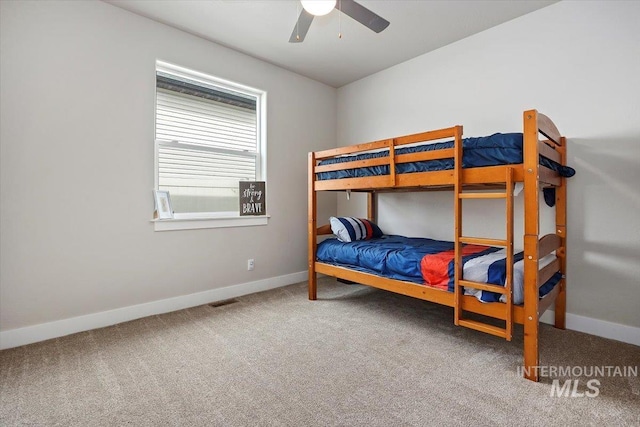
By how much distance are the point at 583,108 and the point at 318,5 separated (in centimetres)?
213

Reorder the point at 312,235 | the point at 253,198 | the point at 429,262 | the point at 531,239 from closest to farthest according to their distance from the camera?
the point at 531,239
the point at 429,262
the point at 312,235
the point at 253,198

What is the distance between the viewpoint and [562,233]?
96.9 inches

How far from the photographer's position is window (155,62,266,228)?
9.75ft

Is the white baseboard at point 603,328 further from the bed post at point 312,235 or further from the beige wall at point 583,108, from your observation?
the bed post at point 312,235

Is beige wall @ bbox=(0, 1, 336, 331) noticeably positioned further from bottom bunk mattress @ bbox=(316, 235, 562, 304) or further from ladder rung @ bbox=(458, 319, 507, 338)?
ladder rung @ bbox=(458, 319, 507, 338)

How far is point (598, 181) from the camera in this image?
236 centimetres

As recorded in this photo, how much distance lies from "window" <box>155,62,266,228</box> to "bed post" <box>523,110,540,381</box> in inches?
101

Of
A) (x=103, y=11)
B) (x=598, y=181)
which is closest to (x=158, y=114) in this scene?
(x=103, y=11)

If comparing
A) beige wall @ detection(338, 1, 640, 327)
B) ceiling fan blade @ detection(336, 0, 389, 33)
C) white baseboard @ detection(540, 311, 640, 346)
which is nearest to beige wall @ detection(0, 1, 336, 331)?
ceiling fan blade @ detection(336, 0, 389, 33)

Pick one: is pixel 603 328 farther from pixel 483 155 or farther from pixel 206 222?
pixel 206 222

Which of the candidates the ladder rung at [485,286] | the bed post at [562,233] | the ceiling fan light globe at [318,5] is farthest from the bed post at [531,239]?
the ceiling fan light globe at [318,5]

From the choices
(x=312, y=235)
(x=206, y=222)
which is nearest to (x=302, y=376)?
(x=312, y=235)

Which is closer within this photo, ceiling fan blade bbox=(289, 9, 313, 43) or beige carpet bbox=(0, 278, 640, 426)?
beige carpet bbox=(0, 278, 640, 426)

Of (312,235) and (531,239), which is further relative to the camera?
(312,235)
